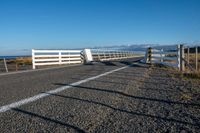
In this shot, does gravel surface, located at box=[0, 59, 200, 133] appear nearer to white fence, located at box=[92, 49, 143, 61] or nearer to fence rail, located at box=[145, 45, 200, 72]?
fence rail, located at box=[145, 45, 200, 72]

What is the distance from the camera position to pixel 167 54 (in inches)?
682

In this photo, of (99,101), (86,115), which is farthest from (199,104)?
(86,115)

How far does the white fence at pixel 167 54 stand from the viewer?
13.5 meters

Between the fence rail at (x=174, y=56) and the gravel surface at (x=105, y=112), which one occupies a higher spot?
the fence rail at (x=174, y=56)

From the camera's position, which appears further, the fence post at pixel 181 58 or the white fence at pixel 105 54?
the white fence at pixel 105 54

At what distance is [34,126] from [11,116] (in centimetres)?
68

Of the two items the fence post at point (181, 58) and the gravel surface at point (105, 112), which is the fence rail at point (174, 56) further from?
the gravel surface at point (105, 112)

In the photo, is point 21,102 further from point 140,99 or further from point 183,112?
point 183,112

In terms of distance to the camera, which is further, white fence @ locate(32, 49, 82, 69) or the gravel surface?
white fence @ locate(32, 49, 82, 69)

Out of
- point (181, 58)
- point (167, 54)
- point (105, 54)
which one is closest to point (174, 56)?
point (167, 54)

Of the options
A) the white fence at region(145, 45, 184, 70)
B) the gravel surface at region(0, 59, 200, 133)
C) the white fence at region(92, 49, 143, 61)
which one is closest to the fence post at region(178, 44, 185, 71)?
the white fence at region(145, 45, 184, 70)

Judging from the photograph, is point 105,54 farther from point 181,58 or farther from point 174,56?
point 181,58

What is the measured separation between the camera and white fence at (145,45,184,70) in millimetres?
13509

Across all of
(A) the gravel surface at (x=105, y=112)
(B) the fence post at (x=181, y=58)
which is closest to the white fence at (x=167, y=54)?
(B) the fence post at (x=181, y=58)
